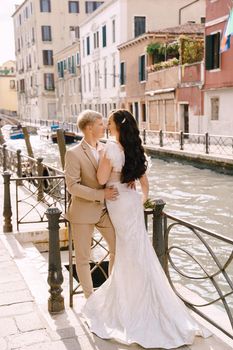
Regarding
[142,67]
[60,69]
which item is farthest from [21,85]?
[142,67]

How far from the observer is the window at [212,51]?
68.8 ft

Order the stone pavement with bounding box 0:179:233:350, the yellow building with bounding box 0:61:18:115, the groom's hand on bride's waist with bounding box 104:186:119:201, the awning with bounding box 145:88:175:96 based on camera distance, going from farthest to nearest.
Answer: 1. the yellow building with bounding box 0:61:18:115
2. the awning with bounding box 145:88:175:96
3. the groom's hand on bride's waist with bounding box 104:186:119:201
4. the stone pavement with bounding box 0:179:233:350

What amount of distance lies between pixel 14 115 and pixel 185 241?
67939 millimetres

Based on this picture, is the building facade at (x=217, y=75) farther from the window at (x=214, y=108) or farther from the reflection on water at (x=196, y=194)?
the reflection on water at (x=196, y=194)

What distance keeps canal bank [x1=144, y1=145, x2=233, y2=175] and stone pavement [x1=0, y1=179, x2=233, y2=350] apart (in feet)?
39.0

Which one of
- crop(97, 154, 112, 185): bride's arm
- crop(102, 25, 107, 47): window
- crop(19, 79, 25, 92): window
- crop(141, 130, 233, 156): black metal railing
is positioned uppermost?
crop(102, 25, 107, 47): window

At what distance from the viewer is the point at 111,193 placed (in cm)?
337

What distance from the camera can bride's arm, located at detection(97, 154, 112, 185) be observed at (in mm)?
3297

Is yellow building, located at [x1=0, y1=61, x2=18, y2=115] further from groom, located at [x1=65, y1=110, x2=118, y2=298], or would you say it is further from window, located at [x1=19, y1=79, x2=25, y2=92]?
groom, located at [x1=65, y1=110, x2=118, y2=298]

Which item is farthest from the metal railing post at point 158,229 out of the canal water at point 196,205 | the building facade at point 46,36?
the building facade at point 46,36

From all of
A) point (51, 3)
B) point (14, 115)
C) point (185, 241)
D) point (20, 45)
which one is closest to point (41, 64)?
point (51, 3)

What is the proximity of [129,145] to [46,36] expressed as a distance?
184 feet

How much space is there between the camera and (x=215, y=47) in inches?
832

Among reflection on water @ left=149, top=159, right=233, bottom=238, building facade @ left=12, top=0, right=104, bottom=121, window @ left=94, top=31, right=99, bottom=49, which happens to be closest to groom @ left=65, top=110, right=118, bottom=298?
reflection on water @ left=149, top=159, right=233, bottom=238
